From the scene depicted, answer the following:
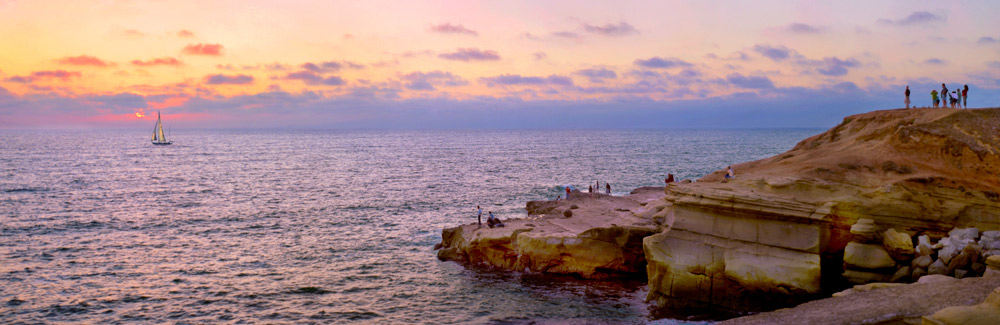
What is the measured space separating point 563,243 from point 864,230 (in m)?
14.0

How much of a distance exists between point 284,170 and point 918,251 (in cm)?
9364

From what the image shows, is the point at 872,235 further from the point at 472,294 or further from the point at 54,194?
the point at 54,194

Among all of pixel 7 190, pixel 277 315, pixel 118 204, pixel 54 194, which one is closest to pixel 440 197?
pixel 118 204

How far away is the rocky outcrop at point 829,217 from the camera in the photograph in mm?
22906

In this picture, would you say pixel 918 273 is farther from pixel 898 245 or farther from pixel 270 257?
pixel 270 257

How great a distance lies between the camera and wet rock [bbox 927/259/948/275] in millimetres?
20719

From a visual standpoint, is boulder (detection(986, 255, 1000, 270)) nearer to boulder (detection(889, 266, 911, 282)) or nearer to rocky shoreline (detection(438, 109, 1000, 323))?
rocky shoreline (detection(438, 109, 1000, 323))

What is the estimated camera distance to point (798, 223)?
23.5 metres

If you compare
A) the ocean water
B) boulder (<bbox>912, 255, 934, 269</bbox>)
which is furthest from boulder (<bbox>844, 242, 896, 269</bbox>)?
the ocean water

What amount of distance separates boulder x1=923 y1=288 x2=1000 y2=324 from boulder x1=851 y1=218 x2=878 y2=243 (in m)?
9.03

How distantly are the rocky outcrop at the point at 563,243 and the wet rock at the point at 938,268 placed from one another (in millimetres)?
11972

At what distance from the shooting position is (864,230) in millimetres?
22719

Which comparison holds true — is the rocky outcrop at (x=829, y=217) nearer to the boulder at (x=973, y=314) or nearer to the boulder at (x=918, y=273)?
the boulder at (x=918, y=273)

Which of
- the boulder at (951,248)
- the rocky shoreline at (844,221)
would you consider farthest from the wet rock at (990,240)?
the boulder at (951,248)
